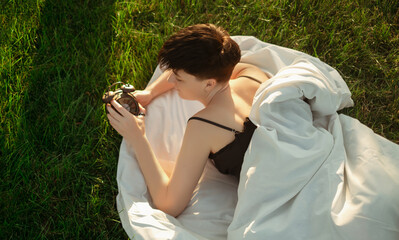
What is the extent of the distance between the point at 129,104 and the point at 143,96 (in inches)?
9.4

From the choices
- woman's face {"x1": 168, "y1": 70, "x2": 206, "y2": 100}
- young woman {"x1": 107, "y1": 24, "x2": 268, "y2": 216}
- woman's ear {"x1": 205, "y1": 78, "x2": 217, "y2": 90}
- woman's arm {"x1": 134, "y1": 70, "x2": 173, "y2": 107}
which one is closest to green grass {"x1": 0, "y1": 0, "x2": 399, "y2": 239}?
woman's arm {"x1": 134, "y1": 70, "x2": 173, "y2": 107}

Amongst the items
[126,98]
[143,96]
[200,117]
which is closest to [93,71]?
[143,96]

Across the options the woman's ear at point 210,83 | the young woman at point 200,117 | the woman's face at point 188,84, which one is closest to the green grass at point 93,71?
the young woman at point 200,117

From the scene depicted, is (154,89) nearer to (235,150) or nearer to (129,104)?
(129,104)

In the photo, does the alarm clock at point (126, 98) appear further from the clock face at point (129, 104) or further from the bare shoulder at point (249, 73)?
the bare shoulder at point (249, 73)

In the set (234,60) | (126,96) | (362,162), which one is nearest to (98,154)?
(126,96)

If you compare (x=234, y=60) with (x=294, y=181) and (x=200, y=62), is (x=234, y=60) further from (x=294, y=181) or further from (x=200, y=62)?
(x=294, y=181)

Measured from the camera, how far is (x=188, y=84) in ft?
6.43

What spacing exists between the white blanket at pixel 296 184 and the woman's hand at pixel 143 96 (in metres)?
0.46

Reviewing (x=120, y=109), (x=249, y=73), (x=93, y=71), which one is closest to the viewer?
(x=120, y=109)

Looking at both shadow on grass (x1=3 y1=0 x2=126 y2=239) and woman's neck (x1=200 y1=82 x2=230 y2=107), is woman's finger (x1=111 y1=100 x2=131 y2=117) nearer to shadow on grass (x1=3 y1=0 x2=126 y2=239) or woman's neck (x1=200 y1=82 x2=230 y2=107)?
shadow on grass (x1=3 y1=0 x2=126 y2=239)

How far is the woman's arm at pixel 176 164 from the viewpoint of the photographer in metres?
1.94

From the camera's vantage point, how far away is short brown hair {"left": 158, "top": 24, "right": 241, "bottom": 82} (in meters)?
1.81

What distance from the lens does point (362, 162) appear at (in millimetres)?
1857
